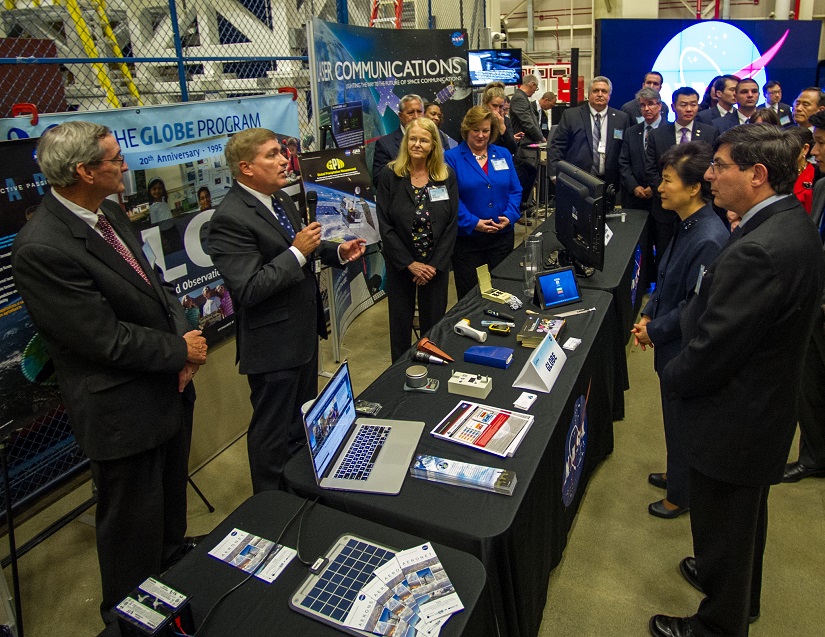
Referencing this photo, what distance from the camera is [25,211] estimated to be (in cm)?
223

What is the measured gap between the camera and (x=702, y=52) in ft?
32.3

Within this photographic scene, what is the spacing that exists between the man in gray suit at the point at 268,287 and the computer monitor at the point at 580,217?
1.34 meters

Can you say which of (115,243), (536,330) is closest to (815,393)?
(536,330)

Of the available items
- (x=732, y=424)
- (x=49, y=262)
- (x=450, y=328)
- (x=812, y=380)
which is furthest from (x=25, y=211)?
(x=812, y=380)

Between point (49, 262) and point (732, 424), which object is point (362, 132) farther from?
point (732, 424)

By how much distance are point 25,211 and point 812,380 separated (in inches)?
132

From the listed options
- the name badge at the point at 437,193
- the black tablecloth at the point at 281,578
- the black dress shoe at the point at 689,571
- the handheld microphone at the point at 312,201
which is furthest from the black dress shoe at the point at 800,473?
the handheld microphone at the point at 312,201

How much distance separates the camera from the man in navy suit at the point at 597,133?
17.4ft

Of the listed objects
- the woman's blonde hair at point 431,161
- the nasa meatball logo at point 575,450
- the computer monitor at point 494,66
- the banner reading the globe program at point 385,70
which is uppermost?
the computer monitor at point 494,66

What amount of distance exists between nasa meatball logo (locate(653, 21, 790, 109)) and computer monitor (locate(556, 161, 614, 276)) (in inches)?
297

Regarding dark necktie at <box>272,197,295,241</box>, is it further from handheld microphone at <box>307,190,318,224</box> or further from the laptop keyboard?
the laptop keyboard

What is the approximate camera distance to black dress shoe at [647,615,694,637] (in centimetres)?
198

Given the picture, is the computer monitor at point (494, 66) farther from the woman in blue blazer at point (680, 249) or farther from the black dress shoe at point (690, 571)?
the black dress shoe at point (690, 571)

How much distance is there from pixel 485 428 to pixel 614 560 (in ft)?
3.13
